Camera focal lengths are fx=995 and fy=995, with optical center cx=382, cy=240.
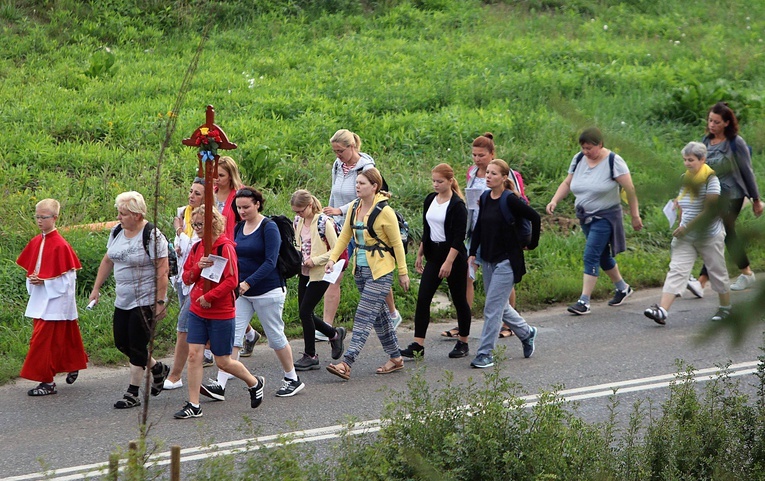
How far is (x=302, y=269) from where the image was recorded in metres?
8.69

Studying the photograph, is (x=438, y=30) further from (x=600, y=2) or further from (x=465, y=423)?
(x=465, y=423)

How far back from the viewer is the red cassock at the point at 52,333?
7832 mm

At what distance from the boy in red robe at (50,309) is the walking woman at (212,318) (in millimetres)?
1296

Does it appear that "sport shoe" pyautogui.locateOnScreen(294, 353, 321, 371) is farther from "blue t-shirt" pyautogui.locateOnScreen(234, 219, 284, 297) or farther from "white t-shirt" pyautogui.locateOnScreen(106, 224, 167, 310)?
"white t-shirt" pyautogui.locateOnScreen(106, 224, 167, 310)

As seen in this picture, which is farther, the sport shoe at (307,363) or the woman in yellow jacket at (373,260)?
the sport shoe at (307,363)

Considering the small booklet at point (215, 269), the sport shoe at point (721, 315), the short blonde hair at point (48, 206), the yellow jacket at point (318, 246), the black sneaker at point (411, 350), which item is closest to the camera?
the sport shoe at point (721, 315)

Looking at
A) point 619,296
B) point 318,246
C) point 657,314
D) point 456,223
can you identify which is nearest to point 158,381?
point 318,246

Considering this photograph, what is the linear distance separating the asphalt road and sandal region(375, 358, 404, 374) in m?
0.10

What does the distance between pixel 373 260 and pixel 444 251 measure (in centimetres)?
70

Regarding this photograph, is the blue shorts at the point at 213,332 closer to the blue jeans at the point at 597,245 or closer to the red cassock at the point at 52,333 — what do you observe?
the red cassock at the point at 52,333

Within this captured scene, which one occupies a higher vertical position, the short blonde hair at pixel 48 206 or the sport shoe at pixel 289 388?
the short blonde hair at pixel 48 206

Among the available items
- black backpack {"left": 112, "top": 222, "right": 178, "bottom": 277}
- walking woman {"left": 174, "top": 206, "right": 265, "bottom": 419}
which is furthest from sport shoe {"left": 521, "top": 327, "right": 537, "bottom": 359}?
black backpack {"left": 112, "top": 222, "right": 178, "bottom": 277}

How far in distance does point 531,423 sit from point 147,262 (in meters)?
3.47

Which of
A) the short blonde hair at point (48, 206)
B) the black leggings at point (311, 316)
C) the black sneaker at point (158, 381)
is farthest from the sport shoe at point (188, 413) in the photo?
the short blonde hair at point (48, 206)
